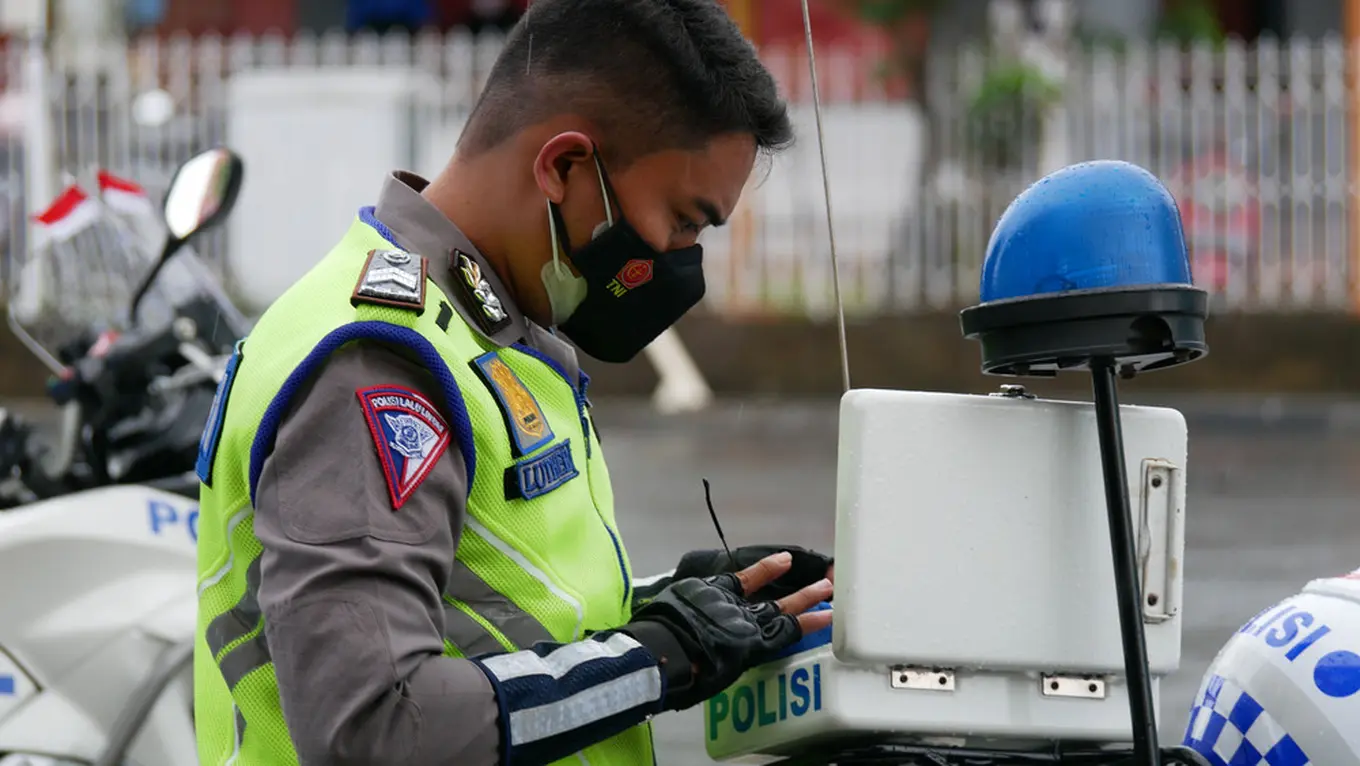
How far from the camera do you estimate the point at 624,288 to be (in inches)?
70.5

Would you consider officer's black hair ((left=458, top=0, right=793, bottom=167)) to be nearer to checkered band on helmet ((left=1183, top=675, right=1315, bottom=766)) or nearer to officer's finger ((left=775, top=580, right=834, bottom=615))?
officer's finger ((left=775, top=580, right=834, bottom=615))

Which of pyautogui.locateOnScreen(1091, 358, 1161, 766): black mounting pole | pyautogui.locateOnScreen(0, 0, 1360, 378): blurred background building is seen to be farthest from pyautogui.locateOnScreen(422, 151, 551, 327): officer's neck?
pyautogui.locateOnScreen(0, 0, 1360, 378): blurred background building

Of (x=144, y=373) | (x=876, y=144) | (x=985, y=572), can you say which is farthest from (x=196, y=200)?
(x=876, y=144)

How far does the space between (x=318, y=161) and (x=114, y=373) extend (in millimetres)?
8206

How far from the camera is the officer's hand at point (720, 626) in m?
1.63

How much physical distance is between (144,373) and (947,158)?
854 centimetres

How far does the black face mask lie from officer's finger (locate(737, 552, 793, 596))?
0.86 feet

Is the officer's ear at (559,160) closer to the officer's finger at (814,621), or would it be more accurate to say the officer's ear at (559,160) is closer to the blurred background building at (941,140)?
the officer's finger at (814,621)

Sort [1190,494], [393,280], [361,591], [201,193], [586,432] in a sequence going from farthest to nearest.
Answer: [1190,494]
[201,193]
[586,432]
[393,280]
[361,591]

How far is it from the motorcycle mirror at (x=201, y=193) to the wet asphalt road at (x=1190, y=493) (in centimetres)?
173

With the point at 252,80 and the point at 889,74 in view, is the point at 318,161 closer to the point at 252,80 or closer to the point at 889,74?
the point at 252,80

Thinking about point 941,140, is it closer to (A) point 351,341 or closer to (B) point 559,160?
(B) point 559,160

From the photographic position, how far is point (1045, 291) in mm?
1680

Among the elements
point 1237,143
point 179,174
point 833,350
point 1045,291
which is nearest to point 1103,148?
point 1237,143
